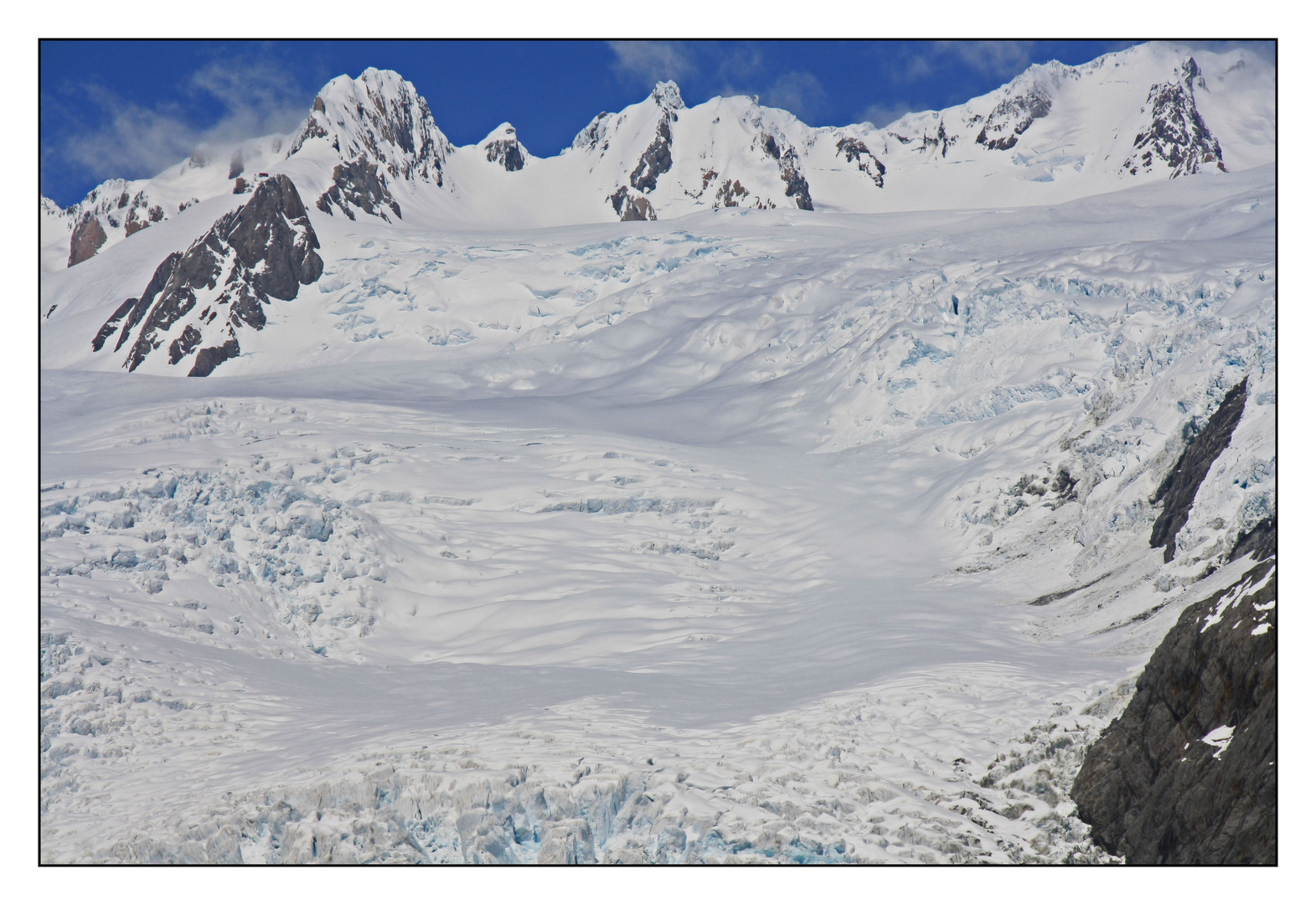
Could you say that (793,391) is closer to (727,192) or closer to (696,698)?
(696,698)

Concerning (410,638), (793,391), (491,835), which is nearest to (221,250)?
(793,391)

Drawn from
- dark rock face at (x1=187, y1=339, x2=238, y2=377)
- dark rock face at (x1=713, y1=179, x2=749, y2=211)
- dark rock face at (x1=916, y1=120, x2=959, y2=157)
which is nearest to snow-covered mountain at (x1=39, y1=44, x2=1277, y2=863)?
dark rock face at (x1=187, y1=339, x2=238, y2=377)

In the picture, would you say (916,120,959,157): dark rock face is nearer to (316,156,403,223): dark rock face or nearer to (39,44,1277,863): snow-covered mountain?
(316,156,403,223): dark rock face

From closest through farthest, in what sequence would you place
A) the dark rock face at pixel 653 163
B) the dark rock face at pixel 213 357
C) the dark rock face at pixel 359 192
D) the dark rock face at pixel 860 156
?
the dark rock face at pixel 213 357 < the dark rock face at pixel 359 192 < the dark rock face at pixel 653 163 < the dark rock face at pixel 860 156

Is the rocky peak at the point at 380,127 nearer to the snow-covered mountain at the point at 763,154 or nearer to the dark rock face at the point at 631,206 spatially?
the snow-covered mountain at the point at 763,154

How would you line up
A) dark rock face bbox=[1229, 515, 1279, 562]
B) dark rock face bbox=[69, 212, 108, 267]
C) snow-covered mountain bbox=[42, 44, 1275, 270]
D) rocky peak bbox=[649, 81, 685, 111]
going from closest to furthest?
dark rock face bbox=[1229, 515, 1279, 562], snow-covered mountain bbox=[42, 44, 1275, 270], dark rock face bbox=[69, 212, 108, 267], rocky peak bbox=[649, 81, 685, 111]

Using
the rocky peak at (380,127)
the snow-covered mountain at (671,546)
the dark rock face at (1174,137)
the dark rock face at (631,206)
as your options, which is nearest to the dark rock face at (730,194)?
the dark rock face at (631,206)

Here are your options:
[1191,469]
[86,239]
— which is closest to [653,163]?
[86,239]

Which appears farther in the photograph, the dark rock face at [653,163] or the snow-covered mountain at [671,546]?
the dark rock face at [653,163]
